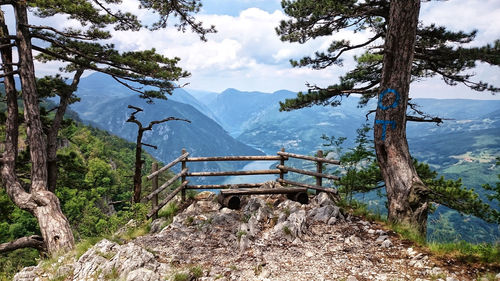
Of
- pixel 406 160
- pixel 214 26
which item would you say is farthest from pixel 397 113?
pixel 214 26

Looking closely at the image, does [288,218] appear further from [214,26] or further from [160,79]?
[160,79]

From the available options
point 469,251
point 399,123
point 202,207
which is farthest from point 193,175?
point 469,251

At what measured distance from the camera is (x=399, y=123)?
5.95 meters

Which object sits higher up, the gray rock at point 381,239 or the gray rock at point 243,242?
the gray rock at point 381,239

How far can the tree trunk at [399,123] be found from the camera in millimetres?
5633

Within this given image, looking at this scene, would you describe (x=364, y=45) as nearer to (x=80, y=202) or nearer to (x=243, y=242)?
(x=243, y=242)

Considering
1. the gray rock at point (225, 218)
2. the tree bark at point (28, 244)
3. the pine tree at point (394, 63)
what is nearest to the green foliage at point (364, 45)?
the pine tree at point (394, 63)

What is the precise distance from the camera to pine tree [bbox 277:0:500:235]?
568 centimetres

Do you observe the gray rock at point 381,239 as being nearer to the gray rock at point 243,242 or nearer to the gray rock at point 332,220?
the gray rock at point 332,220

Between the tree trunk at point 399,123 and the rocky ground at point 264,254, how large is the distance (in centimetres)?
73

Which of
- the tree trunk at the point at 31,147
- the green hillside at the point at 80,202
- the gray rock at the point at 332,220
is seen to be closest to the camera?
the gray rock at the point at 332,220

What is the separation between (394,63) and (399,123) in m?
1.25

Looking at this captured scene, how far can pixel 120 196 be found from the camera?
155ft

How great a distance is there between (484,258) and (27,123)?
10743 mm
